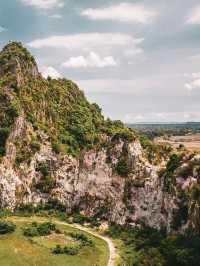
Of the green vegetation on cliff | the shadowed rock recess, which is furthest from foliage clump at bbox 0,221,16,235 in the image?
the green vegetation on cliff

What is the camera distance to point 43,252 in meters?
85.2

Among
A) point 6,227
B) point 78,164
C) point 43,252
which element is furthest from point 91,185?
point 43,252

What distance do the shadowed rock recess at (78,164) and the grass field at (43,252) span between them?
14.5m

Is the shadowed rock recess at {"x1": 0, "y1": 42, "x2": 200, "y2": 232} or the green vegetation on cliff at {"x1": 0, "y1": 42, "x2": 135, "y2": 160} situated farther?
the green vegetation on cliff at {"x1": 0, "y1": 42, "x2": 135, "y2": 160}

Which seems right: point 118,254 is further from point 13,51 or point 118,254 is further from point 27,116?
point 13,51

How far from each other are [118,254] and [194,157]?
22543mm

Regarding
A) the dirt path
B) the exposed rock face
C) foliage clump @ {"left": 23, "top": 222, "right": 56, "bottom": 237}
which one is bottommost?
the dirt path

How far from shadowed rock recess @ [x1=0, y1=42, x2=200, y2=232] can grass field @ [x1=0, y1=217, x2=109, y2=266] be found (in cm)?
1446

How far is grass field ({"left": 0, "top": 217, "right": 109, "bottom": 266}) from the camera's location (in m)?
81.1

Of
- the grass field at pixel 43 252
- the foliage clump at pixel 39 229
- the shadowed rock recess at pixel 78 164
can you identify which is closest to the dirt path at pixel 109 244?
the grass field at pixel 43 252

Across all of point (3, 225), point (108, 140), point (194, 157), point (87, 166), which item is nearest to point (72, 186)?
point (87, 166)

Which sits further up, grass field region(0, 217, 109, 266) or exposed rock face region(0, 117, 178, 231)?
exposed rock face region(0, 117, 178, 231)

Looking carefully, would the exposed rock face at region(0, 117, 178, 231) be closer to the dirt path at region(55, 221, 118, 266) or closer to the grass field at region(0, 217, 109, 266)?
the dirt path at region(55, 221, 118, 266)

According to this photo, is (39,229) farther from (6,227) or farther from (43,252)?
(43,252)
